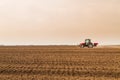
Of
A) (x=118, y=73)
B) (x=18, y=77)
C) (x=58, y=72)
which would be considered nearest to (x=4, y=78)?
(x=18, y=77)

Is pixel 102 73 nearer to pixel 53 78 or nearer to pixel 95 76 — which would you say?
pixel 95 76

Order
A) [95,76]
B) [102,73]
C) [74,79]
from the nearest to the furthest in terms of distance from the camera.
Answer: [74,79] → [95,76] → [102,73]

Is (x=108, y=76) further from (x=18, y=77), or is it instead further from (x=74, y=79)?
(x=18, y=77)

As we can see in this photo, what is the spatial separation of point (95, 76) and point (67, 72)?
2.05m

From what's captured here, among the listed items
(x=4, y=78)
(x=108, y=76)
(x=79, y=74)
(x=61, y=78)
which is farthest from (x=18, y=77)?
(x=108, y=76)

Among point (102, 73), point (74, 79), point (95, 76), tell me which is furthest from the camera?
point (102, 73)

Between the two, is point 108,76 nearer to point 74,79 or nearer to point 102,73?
point 102,73

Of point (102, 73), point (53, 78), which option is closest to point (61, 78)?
point (53, 78)

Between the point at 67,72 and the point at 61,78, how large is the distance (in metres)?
2.48

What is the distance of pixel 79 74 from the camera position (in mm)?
19219

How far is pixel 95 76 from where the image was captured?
1853 cm

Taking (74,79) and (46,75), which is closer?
(74,79)

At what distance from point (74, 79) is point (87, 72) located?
2.91 metres

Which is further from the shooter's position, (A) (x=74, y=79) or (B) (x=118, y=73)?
(B) (x=118, y=73)
